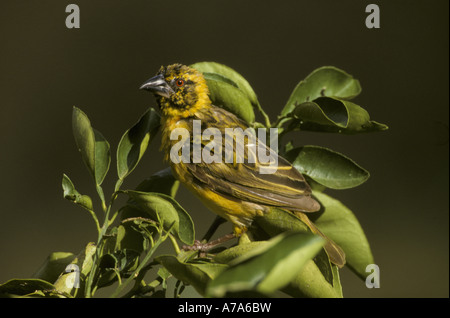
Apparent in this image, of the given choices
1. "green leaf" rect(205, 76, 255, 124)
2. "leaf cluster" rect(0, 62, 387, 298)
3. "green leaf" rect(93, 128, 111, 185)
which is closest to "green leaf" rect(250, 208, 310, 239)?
"leaf cluster" rect(0, 62, 387, 298)

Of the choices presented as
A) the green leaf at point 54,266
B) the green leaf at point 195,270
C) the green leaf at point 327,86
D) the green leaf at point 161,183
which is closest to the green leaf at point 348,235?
the green leaf at point 327,86

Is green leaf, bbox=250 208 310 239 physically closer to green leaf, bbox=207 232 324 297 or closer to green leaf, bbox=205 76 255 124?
green leaf, bbox=205 76 255 124

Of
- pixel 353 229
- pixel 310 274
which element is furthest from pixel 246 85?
pixel 310 274

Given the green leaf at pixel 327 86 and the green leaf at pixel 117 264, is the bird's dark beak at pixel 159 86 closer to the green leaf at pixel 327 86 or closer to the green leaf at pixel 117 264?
the green leaf at pixel 327 86

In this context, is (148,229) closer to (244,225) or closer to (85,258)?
(85,258)

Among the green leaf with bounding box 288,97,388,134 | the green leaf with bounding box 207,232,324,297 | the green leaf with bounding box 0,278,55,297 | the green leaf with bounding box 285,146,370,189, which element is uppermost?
the green leaf with bounding box 288,97,388,134

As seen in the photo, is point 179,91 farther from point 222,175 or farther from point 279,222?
point 279,222
